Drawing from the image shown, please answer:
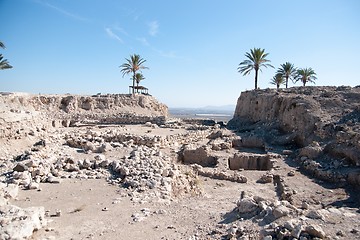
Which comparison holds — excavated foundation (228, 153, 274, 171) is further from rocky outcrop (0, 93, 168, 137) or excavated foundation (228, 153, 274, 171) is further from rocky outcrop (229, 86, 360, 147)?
rocky outcrop (0, 93, 168, 137)

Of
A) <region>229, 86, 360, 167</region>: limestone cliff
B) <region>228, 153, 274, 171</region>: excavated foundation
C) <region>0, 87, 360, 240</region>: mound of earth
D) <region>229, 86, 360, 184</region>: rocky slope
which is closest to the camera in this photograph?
<region>0, 87, 360, 240</region>: mound of earth

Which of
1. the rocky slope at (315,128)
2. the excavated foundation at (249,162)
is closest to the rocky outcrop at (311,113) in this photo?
the rocky slope at (315,128)

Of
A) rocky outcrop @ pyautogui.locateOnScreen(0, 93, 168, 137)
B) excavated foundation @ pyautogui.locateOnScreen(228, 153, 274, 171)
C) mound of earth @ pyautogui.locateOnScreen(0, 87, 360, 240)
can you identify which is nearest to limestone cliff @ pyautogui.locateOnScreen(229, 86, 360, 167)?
mound of earth @ pyautogui.locateOnScreen(0, 87, 360, 240)

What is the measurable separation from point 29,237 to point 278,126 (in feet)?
57.6

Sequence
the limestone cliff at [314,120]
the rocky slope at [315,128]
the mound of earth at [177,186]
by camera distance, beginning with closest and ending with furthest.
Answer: the mound of earth at [177,186]
the rocky slope at [315,128]
the limestone cliff at [314,120]

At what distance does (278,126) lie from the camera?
19.5 metres

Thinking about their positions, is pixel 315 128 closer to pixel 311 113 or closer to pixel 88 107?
pixel 311 113

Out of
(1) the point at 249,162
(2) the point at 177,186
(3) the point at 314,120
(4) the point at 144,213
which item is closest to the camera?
(4) the point at 144,213

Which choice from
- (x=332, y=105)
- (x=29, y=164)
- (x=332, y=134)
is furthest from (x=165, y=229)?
(x=332, y=105)

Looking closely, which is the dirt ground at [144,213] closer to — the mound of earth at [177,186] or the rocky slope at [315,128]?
the mound of earth at [177,186]

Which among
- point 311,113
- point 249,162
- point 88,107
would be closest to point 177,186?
point 249,162

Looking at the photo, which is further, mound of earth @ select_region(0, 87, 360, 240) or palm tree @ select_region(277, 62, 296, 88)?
palm tree @ select_region(277, 62, 296, 88)

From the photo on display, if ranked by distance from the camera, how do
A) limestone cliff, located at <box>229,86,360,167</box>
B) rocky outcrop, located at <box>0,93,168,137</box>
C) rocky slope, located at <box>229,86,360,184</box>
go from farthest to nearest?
rocky outcrop, located at <box>0,93,168,137</box> → limestone cliff, located at <box>229,86,360,167</box> → rocky slope, located at <box>229,86,360,184</box>

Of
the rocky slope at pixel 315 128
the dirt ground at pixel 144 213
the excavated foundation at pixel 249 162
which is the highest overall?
the rocky slope at pixel 315 128
